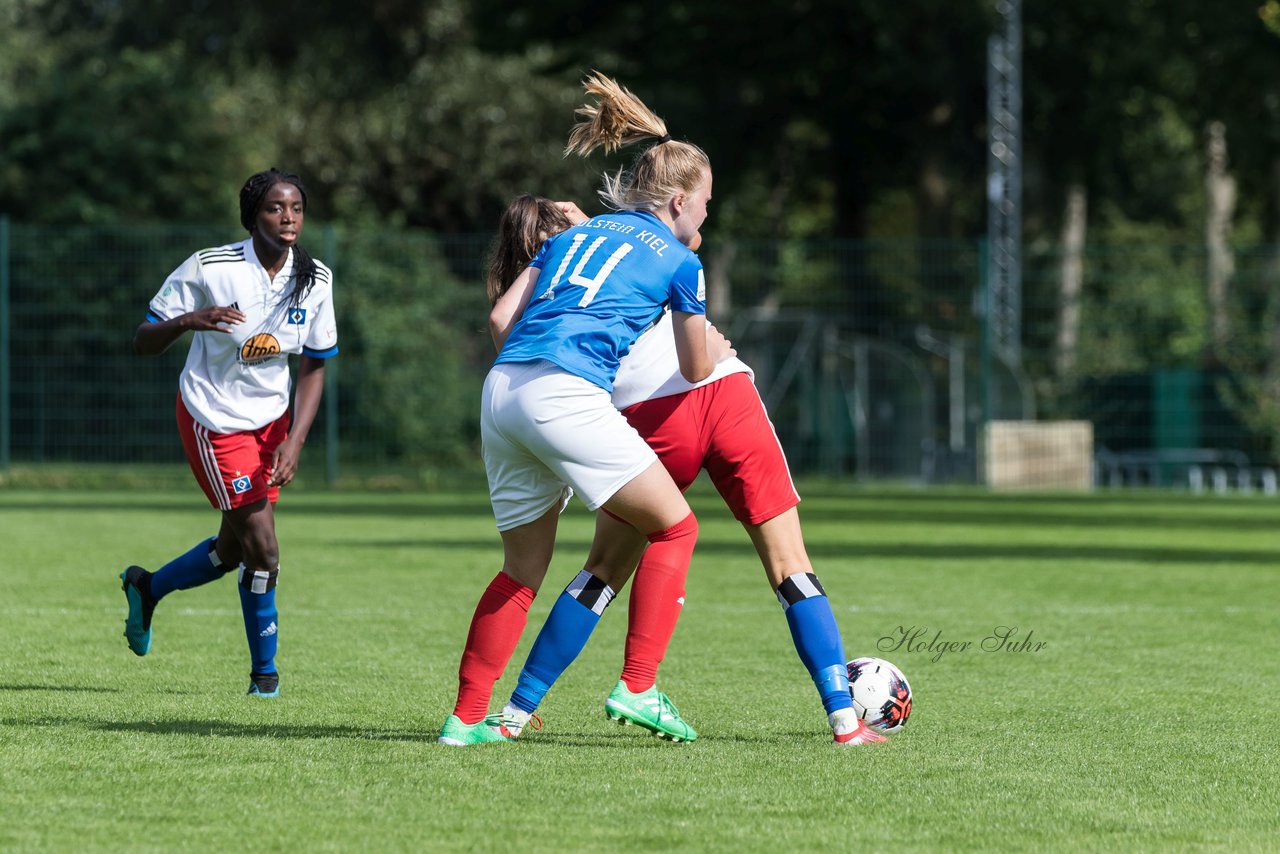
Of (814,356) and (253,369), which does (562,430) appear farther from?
(814,356)

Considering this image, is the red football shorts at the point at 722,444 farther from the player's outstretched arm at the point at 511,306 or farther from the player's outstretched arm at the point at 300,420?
the player's outstretched arm at the point at 300,420

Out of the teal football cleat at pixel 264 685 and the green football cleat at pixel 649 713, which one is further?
the teal football cleat at pixel 264 685

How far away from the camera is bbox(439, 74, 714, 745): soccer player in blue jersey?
5465 mm

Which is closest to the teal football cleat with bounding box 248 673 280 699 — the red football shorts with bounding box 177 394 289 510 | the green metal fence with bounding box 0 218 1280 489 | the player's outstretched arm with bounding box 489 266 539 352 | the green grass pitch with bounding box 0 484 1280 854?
the green grass pitch with bounding box 0 484 1280 854

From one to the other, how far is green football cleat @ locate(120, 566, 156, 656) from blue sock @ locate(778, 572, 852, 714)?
2.77 metres

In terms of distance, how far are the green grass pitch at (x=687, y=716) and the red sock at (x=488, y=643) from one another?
5.8 inches

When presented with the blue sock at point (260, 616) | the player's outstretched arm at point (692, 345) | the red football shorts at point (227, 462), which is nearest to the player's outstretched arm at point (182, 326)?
the red football shorts at point (227, 462)

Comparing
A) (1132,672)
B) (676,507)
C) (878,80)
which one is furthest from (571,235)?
(878,80)

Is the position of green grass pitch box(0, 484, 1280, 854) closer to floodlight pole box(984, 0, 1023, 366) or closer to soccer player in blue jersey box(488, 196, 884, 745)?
soccer player in blue jersey box(488, 196, 884, 745)

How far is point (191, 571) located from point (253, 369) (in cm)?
87

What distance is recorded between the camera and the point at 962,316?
23359 mm

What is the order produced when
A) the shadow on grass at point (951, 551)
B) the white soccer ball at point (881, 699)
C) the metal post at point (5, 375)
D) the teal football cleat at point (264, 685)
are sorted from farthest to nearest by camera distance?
the metal post at point (5, 375)
the shadow on grass at point (951, 551)
the teal football cleat at point (264, 685)
the white soccer ball at point (881, 699)

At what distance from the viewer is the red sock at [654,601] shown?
19.1ft

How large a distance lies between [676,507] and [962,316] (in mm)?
18163
